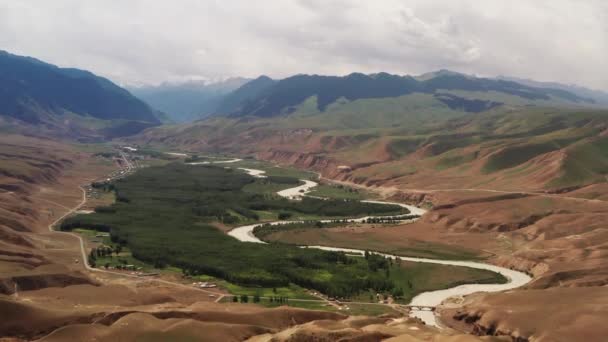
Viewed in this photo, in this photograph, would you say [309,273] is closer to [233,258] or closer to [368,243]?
[233,258]

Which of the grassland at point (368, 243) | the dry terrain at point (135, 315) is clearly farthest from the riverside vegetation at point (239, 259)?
the dry terrain at point (135, 315)

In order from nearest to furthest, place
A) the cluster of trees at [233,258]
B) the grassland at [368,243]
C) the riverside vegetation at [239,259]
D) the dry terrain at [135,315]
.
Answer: the dry terrain at [135,315] < the riverside vegetation at [239,259] < the cluster of trees at [233,258] < the grassland at [368,243]

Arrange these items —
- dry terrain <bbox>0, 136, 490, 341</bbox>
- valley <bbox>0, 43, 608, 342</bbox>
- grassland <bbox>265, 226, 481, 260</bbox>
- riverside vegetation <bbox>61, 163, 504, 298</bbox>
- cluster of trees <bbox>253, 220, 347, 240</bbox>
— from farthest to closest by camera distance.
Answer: cluster of trees <bbox>253, 220, 347, 240</bbox>, grassland <bbox>265, 226, 481, 260</bbox>, riverside vegetation <bbox>61, 163, 504, 298</bbox>, valley <bbox>0, 43, 608, 342</bbox>, dry terrain <bbox>0, 136, 490, 341</bbox>

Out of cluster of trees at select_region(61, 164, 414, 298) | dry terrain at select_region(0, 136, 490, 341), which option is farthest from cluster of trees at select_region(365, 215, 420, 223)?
dry terrain at select_region(0, 136, 490, 341)

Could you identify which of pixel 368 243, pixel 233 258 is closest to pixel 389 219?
pixel 368 243

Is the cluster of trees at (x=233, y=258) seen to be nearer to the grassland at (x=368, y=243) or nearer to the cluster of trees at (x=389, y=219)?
the grassland at (x=368, y=243)

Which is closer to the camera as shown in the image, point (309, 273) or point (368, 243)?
point (309, 273)

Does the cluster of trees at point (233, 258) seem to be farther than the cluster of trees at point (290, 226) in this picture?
No

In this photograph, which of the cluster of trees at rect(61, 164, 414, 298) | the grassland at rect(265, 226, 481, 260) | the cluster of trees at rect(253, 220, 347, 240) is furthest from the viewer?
the cluster of trees at rect(253, 220, 347, 240)

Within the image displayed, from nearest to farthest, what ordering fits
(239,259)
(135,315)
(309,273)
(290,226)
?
1. (135,315)
2. (309,273)
3. (239,259)
4. (290,226)

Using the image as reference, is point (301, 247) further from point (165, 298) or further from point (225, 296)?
point (165, 298)

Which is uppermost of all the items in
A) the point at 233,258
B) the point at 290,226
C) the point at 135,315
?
the point at 135,315

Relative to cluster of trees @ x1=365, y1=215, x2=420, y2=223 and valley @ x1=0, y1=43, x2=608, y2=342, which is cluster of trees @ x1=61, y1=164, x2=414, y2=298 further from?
cluster of trees @ x1=365, y1=215, x2=420, y2=223
